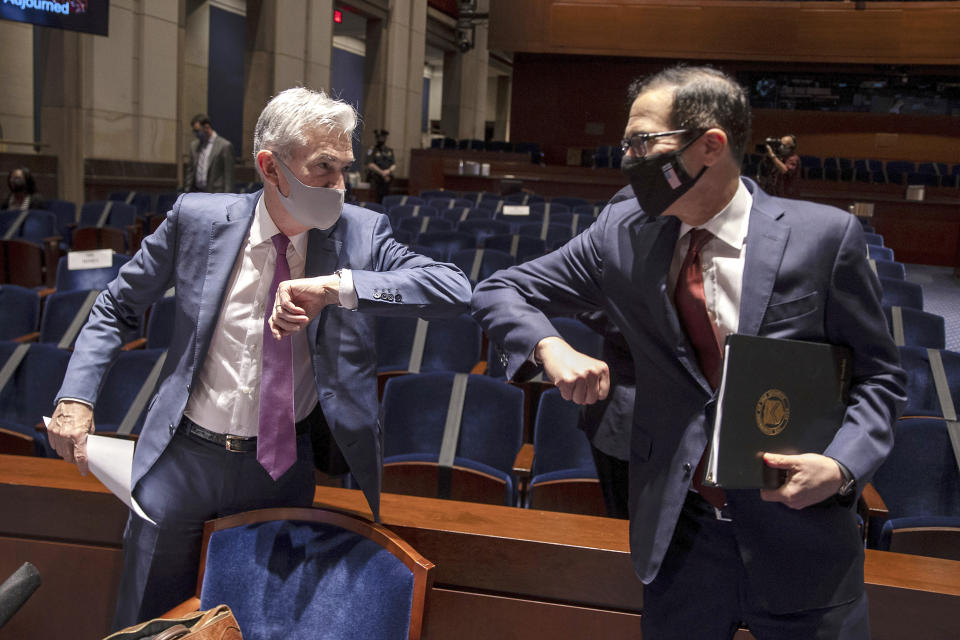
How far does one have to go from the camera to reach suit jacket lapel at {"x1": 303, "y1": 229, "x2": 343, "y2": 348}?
5.51ft

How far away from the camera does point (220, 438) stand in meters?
1.66

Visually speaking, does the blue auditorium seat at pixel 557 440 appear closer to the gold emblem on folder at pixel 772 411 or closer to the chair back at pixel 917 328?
the gold emblem on folder at pixel 772 411

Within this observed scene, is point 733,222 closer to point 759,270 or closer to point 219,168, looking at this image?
point 759,270

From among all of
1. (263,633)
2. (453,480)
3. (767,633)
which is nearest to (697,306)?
(767,633)

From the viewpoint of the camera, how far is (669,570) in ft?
4.41

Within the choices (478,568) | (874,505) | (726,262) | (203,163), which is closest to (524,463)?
(478,568)

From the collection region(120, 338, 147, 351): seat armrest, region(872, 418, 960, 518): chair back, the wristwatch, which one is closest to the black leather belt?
the wristwatch

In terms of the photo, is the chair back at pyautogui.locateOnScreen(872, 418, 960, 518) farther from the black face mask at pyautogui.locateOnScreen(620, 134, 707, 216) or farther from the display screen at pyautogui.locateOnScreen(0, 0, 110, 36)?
the display screen at pyautogui.locateOnScreen(0, 0, 110, 36)

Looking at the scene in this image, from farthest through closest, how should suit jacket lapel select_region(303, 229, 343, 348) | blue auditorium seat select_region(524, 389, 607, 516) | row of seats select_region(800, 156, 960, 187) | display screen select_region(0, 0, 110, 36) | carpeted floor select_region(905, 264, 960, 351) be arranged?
1. row of seats select_region(800, 156, 960, 187)
2. display screen select_region(0, 0, 110, 36)
3. carpeted floor select_region(905, 264, 960, 351)
4. blue auditorium seat select_region(524, 389, 607, 516)
5. suit jacket lapel select_region(303, 229, 343, 348)

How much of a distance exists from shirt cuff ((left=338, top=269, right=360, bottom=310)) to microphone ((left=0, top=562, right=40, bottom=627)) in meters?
0.81

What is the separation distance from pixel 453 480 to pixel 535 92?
1665cm

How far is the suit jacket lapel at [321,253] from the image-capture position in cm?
168

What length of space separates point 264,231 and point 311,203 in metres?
0.15

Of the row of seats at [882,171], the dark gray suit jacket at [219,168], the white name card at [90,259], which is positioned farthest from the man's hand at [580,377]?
the row of seats at [882,171]
